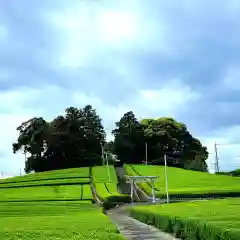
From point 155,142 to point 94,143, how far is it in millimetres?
11763

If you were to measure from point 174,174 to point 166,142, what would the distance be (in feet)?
86.3

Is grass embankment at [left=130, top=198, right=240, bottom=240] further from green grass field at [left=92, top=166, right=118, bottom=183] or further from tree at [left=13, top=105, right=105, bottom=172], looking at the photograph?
tree at [left=13, top=105, right=105, bottom=172]

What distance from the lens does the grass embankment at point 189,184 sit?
48.9 m

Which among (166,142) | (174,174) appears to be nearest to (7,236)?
(174,174)

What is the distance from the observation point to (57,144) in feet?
283

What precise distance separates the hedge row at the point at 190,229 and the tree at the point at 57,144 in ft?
211

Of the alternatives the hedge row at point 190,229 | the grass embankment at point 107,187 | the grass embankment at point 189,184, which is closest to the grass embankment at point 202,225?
the hedge row at point 190,229

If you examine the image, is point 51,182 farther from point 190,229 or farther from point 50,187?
point 190,229

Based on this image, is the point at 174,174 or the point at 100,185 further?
the point at 174,174

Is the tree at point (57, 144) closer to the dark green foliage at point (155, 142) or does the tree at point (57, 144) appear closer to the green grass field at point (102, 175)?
the dark green foliage at point (155, 142)

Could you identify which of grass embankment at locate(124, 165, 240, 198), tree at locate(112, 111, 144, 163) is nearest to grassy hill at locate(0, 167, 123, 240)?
grass embankment at locate(124, 165, 240, 198)

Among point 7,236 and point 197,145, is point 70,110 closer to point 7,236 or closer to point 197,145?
point 197,145

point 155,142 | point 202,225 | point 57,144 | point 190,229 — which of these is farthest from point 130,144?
point 202,225

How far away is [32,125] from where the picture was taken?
298 feet
